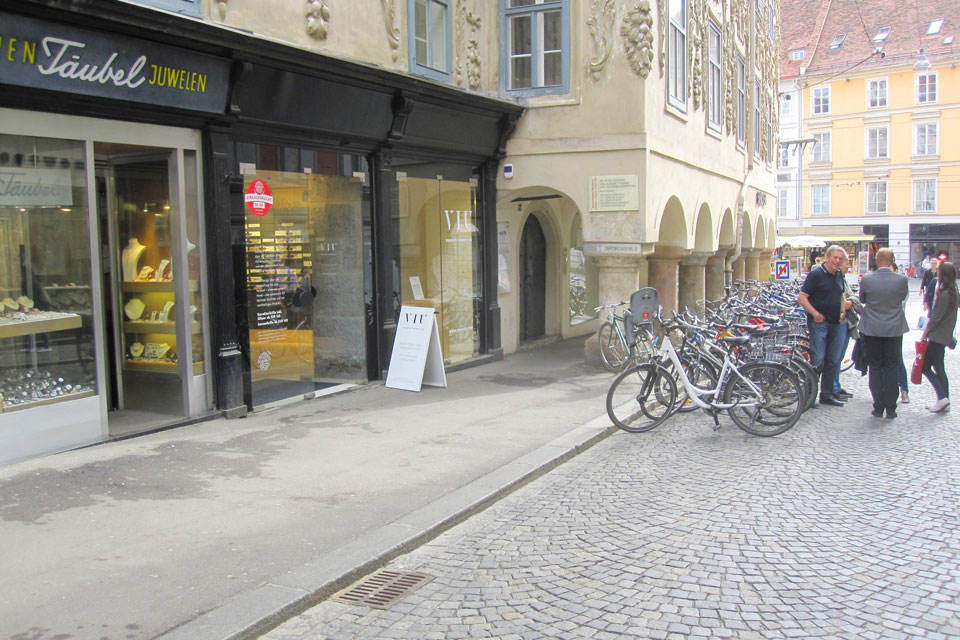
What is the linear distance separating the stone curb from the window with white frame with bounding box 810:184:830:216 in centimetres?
5221

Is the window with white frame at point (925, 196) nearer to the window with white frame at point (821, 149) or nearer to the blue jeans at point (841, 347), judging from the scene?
the window with white frame at point (821, 149)

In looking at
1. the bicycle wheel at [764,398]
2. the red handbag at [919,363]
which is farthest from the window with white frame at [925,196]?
the bicycle wheel at [764,398]

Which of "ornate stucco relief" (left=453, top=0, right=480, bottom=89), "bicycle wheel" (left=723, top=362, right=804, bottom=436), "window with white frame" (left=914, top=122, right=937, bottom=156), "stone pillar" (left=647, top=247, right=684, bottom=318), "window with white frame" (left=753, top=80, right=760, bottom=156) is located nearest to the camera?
"bicycle wheel" (left=723, top=362, right=804, bottom=436)

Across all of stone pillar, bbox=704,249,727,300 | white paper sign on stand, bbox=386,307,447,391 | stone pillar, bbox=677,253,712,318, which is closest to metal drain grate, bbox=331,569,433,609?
white paper sign on stand, bbox=386,307,447,391

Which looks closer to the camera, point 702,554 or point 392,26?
point 702,554

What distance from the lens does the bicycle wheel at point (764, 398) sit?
8164mm

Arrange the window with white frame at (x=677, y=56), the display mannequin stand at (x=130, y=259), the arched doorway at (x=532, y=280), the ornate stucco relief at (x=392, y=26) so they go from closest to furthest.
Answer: the display mannequin stand at (x=130, y=259)
the ornate stucco relief at (x=392, y=26)
the window with white frame at (x=677, y=56)
the arched doorway at (x=532, y=280)

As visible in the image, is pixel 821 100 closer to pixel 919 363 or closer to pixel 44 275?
pixel 919 363

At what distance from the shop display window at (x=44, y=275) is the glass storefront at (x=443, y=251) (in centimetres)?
431

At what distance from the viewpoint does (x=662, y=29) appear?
1287 centimetres

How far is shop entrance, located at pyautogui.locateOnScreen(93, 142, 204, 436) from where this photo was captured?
8.25 m

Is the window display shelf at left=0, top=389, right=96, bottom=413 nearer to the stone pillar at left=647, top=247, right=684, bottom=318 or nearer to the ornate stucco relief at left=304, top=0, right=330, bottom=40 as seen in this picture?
the ornate stucco relief at left=304, top=0, right=330, bottom=40

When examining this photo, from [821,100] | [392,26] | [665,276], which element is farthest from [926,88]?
[392,26]

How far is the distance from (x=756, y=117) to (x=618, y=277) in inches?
535
